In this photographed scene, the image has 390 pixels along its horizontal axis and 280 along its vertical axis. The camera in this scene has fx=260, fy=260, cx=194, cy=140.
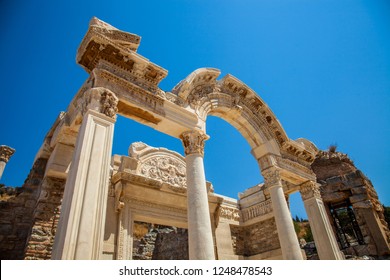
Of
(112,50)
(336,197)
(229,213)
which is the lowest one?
(229,213)

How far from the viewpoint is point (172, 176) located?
969 centimetres

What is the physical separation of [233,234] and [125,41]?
8.34m

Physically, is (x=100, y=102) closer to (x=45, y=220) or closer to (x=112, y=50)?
(x=112, y=50)

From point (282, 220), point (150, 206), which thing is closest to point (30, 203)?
point (150, 206)

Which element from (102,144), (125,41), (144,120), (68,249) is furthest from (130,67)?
(68,249)

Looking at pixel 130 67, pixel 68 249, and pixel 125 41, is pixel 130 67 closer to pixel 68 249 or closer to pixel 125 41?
pixel 125 41

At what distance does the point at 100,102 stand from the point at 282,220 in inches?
245

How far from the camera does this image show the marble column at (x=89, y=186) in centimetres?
380

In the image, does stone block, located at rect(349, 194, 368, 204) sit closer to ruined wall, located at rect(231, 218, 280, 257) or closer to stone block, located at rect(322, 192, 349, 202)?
stone block, located at rect(322, 192, 349, 202)

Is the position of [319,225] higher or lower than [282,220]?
higher

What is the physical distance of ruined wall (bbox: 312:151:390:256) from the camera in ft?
50.4

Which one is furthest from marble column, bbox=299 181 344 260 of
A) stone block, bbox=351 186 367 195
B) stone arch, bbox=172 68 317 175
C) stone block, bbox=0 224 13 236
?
stone block, bbox=0 224 13 236

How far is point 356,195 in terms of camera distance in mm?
16734

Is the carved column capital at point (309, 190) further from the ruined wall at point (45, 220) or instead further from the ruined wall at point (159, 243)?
the ruined wall at point (45, 220)
